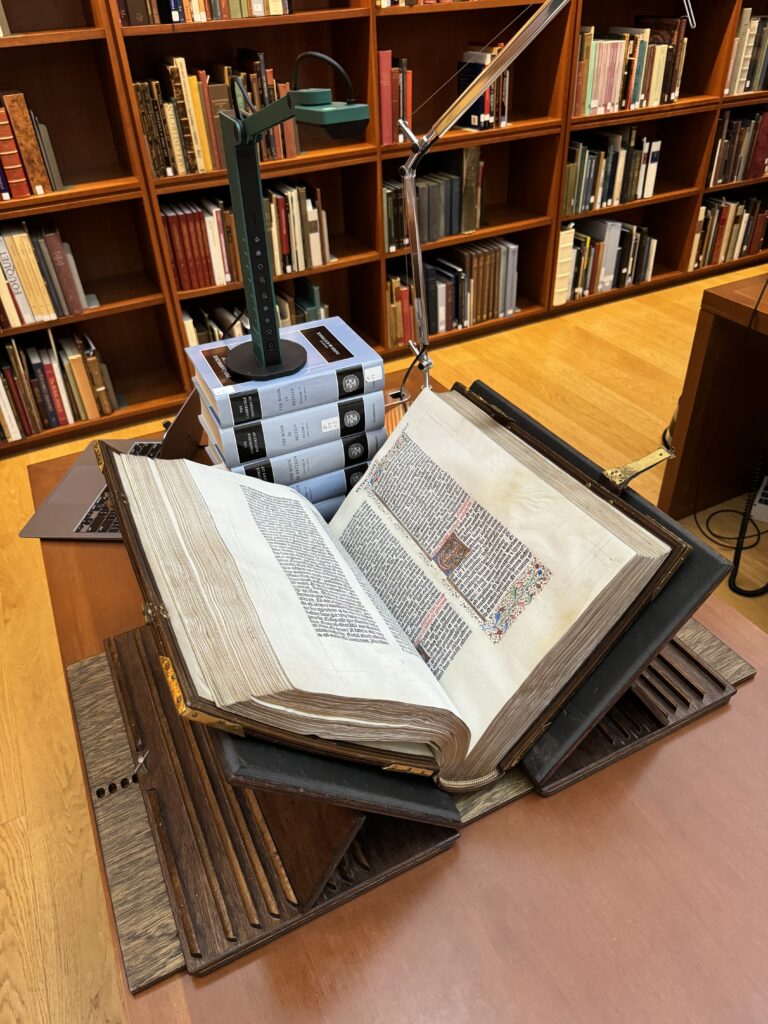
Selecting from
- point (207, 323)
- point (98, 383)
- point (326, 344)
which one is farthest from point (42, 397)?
point (326, 344)

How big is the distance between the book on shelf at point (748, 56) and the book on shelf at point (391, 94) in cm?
144

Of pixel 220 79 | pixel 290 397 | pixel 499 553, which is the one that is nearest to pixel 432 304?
pixel 220 79

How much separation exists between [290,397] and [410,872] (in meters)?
0.54

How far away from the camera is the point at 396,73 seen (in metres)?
2.24

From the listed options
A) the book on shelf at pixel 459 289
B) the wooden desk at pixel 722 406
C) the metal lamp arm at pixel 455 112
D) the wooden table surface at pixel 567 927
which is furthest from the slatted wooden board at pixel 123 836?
the book on shelf at pixel 459 289

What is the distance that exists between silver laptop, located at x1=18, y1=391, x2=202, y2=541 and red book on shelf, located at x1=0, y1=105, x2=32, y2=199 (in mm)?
1178

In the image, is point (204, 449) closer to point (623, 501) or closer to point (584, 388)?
point (623, 501)

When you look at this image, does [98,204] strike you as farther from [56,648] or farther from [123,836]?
[123,836]

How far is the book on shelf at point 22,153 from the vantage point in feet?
6.03

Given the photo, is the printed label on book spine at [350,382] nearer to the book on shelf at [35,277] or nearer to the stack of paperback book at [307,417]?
the stack of paperback book at [307,417]

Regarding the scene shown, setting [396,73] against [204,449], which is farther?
[396,73]

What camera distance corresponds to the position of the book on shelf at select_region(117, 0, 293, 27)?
6.10 feet

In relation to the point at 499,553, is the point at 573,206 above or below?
below

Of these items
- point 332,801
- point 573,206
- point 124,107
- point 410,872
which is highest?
point 124,107
